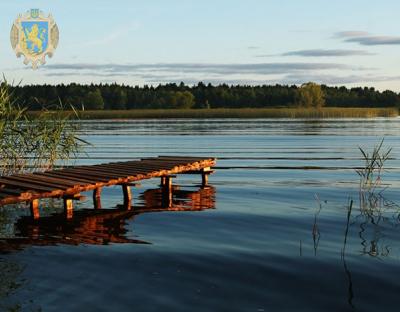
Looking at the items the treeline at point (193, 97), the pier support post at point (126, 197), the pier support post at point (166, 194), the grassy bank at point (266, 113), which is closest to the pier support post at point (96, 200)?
the pier support post at point (126, 197)

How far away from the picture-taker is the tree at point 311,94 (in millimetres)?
124562

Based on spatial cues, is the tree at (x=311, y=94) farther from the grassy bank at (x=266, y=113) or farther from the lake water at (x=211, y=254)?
the lake water at (x=211, y=254)

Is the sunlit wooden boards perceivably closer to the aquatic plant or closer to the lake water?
the lake water

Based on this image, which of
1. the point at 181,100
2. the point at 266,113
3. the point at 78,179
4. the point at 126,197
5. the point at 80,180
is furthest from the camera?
the point at 181,100

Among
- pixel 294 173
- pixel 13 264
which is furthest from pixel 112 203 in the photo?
pixel 294 173

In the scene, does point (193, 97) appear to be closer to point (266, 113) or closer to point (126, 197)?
point (266, 113)

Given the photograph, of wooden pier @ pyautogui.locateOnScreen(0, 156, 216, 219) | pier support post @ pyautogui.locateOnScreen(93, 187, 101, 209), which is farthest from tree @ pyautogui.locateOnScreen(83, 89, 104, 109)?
pier support post @ pyautogui.locateOnScreen(93, 187, 101, 209)

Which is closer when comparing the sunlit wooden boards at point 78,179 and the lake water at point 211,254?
the lake water at point 211,254

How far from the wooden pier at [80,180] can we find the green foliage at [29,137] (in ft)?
5.12

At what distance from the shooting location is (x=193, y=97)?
144125 millimetres

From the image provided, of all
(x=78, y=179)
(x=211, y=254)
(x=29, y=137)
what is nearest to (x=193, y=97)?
(x=29, y=137)

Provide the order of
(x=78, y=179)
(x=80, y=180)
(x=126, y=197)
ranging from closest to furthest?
(x=80, y=180), (x=78, y=179), (x=126, y=197)

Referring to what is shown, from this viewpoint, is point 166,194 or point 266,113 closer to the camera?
point 166,194

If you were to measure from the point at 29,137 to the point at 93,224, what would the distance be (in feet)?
17.7
